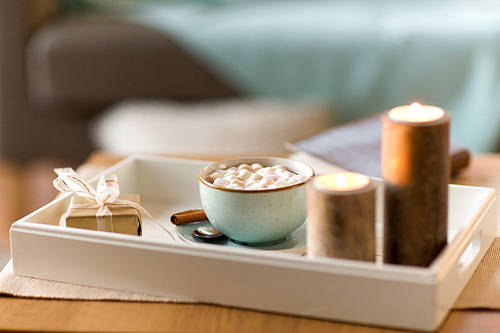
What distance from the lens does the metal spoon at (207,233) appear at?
0.86 meters

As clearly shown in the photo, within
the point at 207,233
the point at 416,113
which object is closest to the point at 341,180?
the point at 416,113

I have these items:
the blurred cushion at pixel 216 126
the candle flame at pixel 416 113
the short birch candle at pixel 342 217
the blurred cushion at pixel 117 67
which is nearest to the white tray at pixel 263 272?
the short birch candle at pixel 342 217

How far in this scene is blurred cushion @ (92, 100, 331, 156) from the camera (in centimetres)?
207

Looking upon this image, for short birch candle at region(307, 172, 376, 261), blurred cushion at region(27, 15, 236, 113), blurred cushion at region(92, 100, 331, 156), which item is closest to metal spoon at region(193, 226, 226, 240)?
short birch candle at region(307, 172, 376, 261)

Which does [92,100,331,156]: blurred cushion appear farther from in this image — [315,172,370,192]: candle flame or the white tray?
[315,172,370,192]: candle flame

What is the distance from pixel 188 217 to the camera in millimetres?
912

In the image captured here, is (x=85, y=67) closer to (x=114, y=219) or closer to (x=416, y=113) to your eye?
(x=114, y=219)

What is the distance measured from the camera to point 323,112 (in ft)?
6.92

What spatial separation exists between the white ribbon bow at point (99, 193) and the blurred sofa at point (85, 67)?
135cm

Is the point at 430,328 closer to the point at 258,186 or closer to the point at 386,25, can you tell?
the point at 258,186

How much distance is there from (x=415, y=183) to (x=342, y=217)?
0.08 m

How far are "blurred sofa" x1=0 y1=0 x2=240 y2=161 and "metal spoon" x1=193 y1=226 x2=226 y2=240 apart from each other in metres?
1.37

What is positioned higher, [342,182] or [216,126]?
[342,182]

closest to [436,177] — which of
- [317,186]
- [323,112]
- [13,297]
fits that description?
[317,186]
